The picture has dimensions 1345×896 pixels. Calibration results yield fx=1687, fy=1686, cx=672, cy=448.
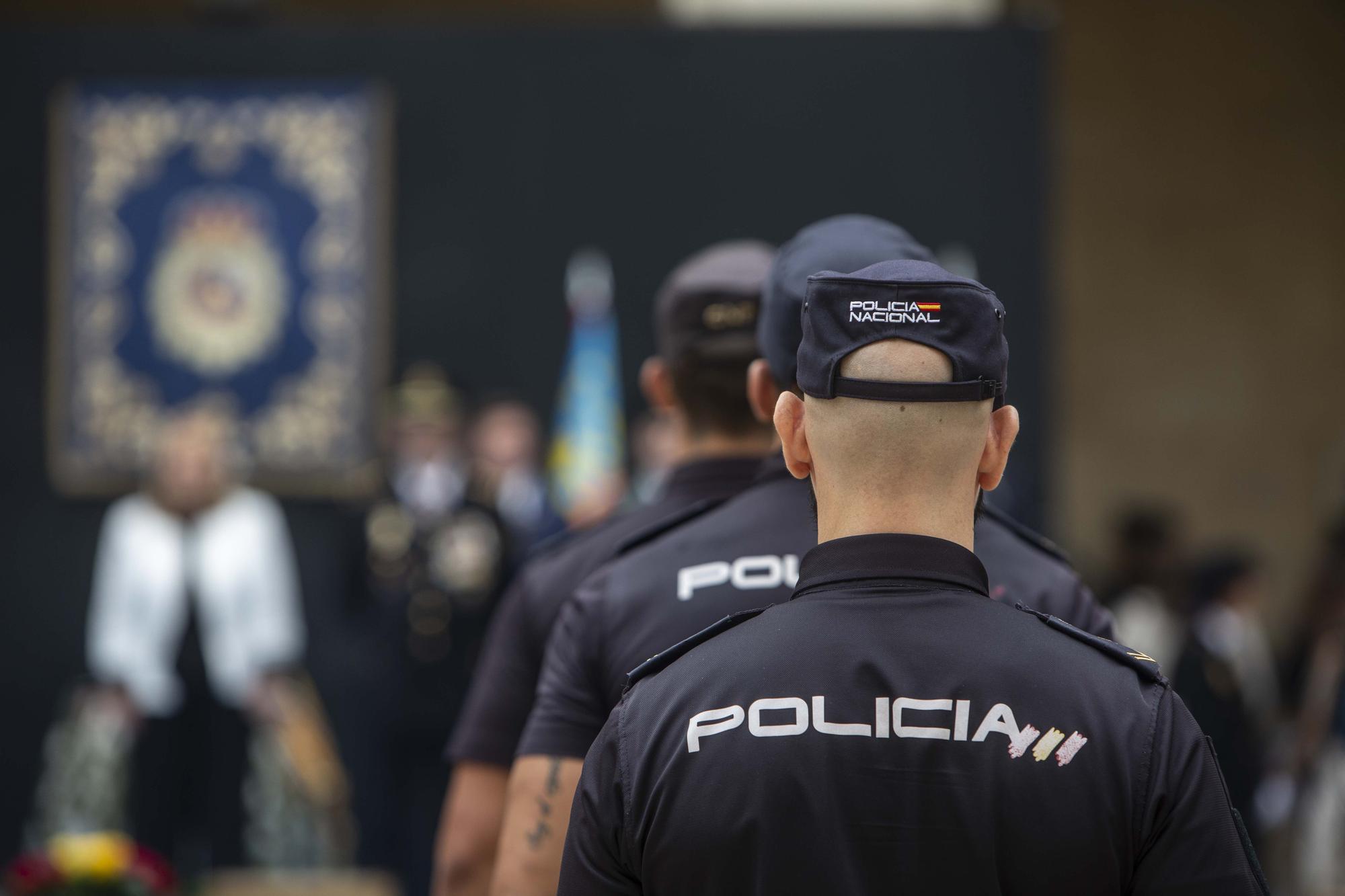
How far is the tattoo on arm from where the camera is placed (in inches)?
67.0

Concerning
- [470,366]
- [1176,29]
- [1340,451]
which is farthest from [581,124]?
[1340,451]

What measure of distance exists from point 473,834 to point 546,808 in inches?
15.4

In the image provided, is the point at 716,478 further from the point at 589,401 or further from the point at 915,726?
the point at 589,401

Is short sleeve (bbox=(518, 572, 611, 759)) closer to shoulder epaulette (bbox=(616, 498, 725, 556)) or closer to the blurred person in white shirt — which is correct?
shoulder epaulette (bbox=(616, 498, 725, 556))

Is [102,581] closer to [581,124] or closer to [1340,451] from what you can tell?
[581,124]

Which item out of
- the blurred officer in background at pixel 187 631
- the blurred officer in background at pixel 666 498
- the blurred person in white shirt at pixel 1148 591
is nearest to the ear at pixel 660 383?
the blurred officer in background at pixel 666 498

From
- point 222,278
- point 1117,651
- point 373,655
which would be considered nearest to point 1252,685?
point 373,655

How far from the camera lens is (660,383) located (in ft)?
6.95

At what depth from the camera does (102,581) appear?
6.73m

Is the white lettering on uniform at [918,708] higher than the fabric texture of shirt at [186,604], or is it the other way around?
the white lettering on uniform at [918,708]

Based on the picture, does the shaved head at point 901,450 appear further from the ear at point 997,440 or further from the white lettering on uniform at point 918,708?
the white lettering on uniform at point 918,708

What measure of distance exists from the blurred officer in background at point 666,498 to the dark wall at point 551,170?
502cm

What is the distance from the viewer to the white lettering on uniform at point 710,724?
125 cm

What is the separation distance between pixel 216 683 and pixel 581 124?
273cm
